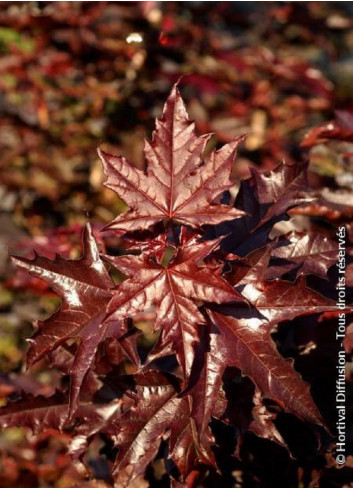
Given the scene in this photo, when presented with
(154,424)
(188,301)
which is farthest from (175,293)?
(154,424)

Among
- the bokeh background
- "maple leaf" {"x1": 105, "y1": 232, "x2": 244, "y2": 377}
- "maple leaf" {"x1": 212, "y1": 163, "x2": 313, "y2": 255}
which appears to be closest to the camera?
"maple leaf" {"x1": 105, "y1": 232, "x2": 244, "y2": 377}

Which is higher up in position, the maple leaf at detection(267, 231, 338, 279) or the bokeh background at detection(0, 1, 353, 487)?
the bokeh background at detection(0, 1, 353, 487)

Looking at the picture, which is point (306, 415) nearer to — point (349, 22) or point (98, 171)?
point (98, 171)

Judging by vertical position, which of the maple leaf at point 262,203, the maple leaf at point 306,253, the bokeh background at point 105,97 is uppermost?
the bokeh background at point 105,97

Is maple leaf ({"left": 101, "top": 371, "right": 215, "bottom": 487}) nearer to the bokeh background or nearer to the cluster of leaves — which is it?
the cluster of leaves

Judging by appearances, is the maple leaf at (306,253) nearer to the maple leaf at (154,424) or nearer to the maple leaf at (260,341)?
the maple leaf at (260,341)

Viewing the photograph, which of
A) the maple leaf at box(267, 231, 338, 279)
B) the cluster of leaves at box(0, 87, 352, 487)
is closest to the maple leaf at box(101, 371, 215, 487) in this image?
the cluster of leaves at box(0, 87, 352, 487)

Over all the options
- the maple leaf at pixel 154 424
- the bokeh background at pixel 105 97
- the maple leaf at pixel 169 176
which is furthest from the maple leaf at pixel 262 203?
the bokeh background at pixel 105 97
